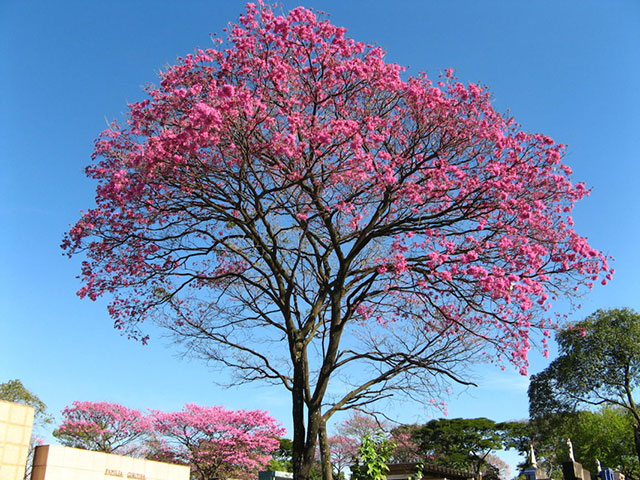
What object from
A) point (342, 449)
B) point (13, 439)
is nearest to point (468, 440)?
point (342, 449)

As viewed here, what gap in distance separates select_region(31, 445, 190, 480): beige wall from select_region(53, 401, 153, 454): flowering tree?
11654mm

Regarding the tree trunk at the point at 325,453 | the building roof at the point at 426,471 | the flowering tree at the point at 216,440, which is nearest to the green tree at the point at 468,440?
the flowering tree at the point at 216,440

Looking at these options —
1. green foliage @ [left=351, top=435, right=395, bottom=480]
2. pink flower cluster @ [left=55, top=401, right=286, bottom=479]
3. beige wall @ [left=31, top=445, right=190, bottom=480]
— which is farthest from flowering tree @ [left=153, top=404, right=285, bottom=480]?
green foliage @ [left=351, top=435, right=395, bottom=480]

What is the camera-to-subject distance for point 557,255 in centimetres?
984

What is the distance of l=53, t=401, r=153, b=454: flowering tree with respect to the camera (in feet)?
94.5

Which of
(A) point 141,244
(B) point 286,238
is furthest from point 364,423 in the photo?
(A) point 141,244

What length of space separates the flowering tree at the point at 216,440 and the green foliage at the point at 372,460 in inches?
848

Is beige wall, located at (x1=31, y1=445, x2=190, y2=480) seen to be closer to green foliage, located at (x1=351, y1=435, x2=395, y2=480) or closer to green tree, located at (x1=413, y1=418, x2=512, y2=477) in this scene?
green foliage, located at (x1=351, y1=435, x2=395, y2=480)

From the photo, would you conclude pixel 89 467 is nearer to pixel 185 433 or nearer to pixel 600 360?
pixel 185 433

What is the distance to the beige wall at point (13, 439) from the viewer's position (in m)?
9.33

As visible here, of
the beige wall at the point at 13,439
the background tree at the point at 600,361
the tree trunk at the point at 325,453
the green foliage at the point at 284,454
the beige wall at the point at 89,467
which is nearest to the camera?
the beige wall at the point at 13,439

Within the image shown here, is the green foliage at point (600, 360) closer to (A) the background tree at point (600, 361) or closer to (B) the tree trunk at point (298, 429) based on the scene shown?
(A) the background tree at point (600, 361)

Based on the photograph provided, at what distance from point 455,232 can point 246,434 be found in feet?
75.1

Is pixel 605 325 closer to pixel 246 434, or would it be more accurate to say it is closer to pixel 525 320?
pixel 246 434
